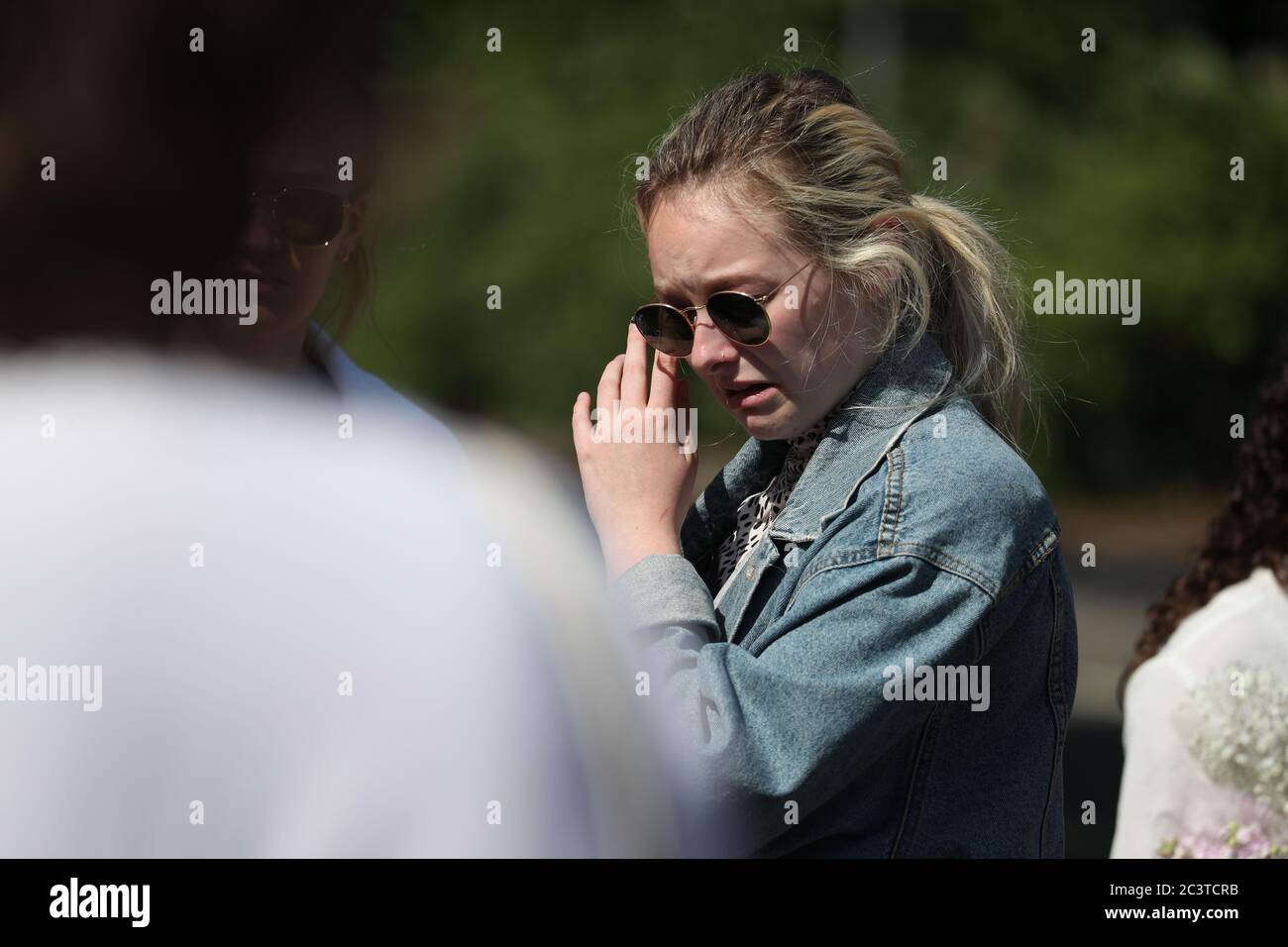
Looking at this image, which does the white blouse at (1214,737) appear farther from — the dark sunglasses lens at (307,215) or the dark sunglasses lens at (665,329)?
the dark sunglasses lens at (307,215)

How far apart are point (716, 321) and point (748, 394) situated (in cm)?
11

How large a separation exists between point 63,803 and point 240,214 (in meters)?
0.31

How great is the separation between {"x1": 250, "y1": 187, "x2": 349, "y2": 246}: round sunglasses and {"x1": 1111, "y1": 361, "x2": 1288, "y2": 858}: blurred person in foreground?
1982 mm

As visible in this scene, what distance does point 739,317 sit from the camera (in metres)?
1.90

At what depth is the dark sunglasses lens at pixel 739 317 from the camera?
188cm

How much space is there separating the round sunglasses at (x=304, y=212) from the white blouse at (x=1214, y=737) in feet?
6.50

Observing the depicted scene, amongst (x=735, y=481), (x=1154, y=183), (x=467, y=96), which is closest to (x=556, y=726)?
(x=467, y=96)

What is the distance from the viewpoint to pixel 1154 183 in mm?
12039

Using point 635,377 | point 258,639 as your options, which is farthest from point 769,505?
point 258,639

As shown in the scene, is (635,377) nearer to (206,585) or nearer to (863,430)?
(863,430)

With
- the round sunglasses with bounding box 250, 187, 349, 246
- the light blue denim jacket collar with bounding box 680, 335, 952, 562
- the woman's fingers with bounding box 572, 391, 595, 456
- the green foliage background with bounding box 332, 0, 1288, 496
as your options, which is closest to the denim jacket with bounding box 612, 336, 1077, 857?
the light blue denim jacket collar with bounding box 680, 335, 952, 562

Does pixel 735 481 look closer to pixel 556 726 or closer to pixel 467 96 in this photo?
pixel 467 96

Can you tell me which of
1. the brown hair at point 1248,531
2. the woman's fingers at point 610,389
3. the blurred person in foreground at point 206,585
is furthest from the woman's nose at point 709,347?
the brown hair at point 1248,531

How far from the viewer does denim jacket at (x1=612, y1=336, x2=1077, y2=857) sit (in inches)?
62.4
